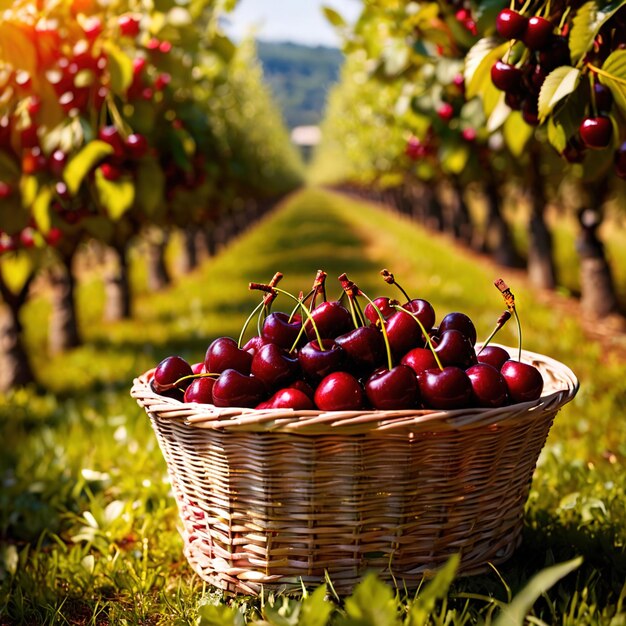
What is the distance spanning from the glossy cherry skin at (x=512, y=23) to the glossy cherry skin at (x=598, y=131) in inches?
14.2

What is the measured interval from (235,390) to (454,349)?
0.67 meters

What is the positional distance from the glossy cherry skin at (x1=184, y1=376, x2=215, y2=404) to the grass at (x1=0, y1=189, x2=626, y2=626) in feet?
1.89

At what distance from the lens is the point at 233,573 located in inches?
83.1

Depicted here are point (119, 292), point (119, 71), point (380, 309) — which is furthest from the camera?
point (119, 292)

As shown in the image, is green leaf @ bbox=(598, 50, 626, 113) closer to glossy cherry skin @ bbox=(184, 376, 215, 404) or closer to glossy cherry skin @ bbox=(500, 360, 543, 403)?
glossy cherry skin @ bbox=(500, 360, 543, 403)

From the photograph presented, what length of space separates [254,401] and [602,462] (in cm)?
211

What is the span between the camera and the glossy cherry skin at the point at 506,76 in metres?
2.34

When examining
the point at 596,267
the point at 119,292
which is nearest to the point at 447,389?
the point at 596,267

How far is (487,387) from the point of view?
1996mm

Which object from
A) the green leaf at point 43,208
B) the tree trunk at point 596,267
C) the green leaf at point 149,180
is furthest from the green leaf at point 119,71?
the tree trunk at point 596,267

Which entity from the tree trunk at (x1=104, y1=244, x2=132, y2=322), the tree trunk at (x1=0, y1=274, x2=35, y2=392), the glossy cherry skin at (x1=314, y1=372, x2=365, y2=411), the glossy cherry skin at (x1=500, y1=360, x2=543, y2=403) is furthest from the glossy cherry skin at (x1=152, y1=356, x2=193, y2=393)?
the tree trunk at (x1=104, y1=244, x2=132, y2=322)

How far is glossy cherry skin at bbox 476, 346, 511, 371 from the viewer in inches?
90.7

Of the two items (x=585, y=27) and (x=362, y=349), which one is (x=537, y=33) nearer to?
(x=585, y=27)

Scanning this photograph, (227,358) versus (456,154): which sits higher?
(456,154)
